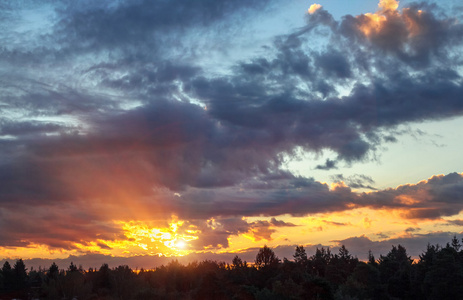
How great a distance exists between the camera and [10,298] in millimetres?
71938

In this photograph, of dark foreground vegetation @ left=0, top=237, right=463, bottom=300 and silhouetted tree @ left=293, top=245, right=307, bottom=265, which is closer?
dark foreground vegetation @ left=0, top=237, right=463, bottom=300

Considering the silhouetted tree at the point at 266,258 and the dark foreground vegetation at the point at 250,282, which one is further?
the silhouetted tree at the point at 266,258

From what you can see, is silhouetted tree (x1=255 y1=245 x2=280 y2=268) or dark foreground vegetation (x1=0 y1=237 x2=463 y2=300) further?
silhouetted tree (x1=255 y1=245 x2=280 y2=268)

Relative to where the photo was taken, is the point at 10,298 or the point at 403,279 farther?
the point at 403,279

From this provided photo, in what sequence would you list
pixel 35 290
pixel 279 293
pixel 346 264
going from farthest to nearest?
pixel 346 264
pixel 35 290
pixel 279 293

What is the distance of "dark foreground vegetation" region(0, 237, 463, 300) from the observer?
205ft

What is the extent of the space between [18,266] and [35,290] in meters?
15.7

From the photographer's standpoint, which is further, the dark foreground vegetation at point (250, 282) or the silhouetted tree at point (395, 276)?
the silhouetted tree at point (395, 276)

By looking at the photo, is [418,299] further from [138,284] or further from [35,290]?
[35,290]

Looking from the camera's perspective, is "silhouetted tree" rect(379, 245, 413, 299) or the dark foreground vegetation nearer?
the dark foreground vegetation

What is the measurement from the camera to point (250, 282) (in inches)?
3364

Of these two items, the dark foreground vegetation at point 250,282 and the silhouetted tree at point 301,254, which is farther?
the silhouetted tree at point 301,254

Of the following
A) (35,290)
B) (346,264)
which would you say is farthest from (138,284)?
(346,264)

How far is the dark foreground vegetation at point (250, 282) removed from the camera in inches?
2456
